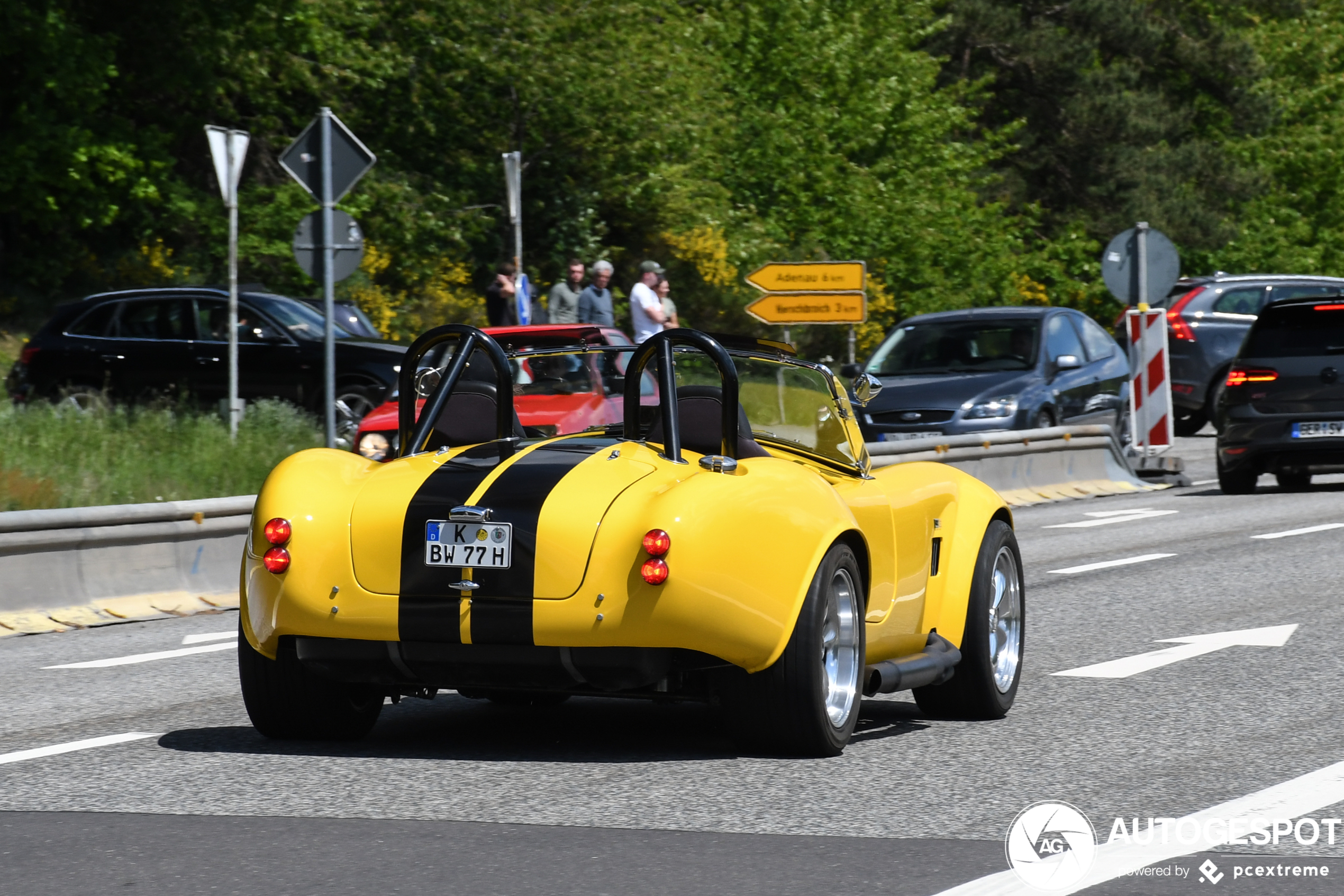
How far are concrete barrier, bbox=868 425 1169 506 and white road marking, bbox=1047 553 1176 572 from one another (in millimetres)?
4018

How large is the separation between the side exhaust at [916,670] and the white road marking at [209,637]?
405cm

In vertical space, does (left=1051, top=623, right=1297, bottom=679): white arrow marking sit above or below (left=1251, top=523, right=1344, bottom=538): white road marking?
above

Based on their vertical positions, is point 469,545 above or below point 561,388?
below

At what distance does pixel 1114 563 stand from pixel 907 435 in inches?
259

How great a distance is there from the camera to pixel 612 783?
6043 millimetres

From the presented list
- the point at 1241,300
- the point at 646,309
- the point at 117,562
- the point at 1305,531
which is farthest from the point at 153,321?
the point at 1241,300

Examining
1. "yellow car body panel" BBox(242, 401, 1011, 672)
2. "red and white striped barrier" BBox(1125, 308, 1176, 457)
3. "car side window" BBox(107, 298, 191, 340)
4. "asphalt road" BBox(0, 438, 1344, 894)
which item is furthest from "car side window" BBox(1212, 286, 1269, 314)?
"yellow car body panel" BBox(242, 401, 1011, 672)

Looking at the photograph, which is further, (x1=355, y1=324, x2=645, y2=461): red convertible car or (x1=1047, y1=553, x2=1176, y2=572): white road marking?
(x1=1047, y1=553, x2=1176, y2=572): white road marking

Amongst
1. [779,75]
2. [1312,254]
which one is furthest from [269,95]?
[1312,254]

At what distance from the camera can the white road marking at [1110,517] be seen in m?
16.3

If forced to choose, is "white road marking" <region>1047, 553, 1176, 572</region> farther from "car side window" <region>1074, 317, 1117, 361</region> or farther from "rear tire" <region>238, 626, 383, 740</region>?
"car side window" <region>1074, 317, 1117, 361</region>

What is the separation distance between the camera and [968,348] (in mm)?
20469

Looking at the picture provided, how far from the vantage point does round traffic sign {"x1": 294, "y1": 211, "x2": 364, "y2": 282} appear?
14969 mm

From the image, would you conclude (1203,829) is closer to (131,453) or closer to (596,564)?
(596,564)
